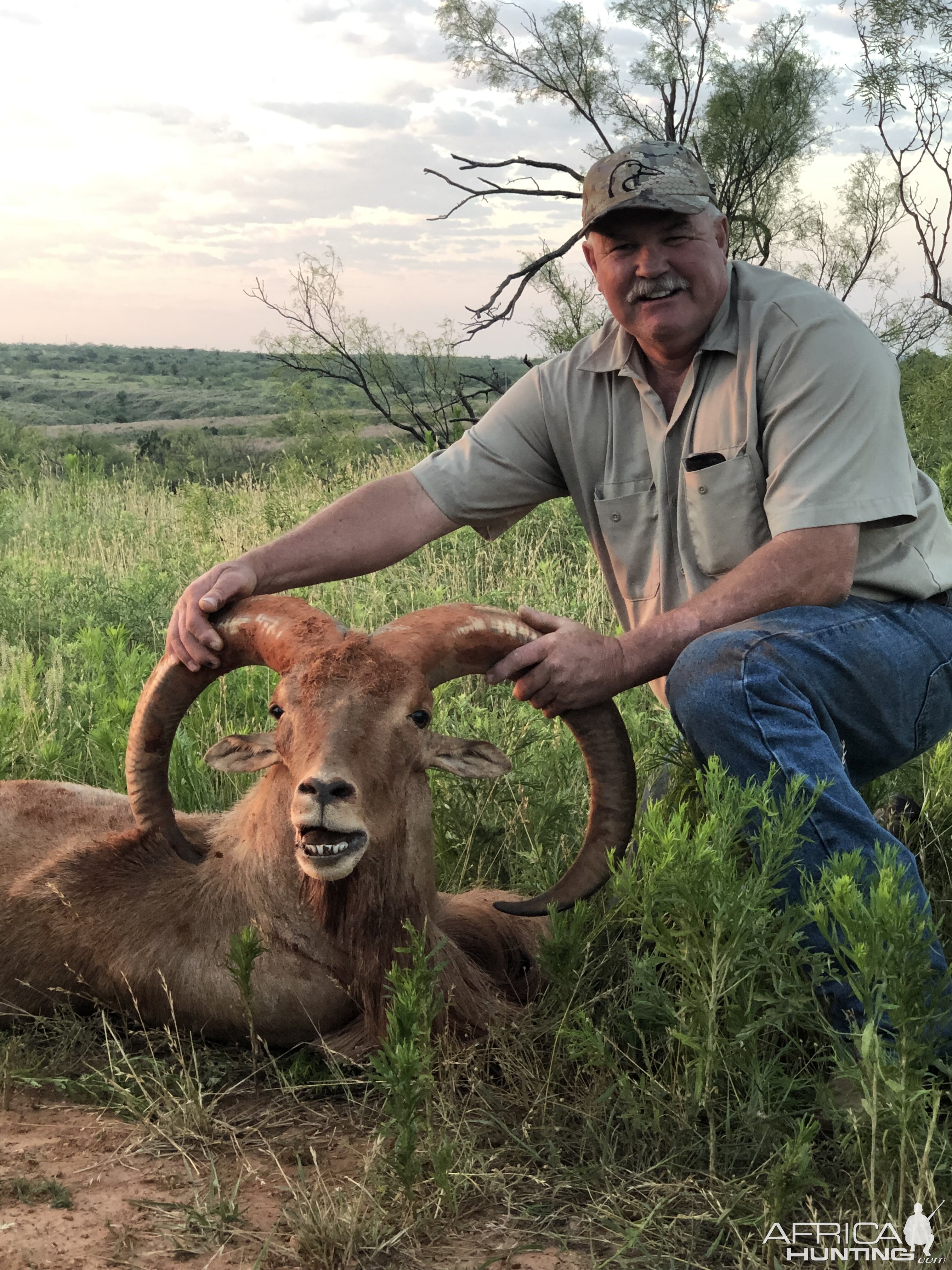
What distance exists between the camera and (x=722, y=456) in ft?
14.7

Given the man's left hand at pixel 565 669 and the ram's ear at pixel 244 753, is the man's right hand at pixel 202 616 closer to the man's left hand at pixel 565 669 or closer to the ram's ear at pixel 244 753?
the ram's ear at pixel 244 753

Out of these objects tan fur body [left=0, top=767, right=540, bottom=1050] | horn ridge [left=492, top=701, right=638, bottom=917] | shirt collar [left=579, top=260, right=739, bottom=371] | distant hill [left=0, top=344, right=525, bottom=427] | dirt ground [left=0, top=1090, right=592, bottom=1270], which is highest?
distant hill [left=0, top=344, right=525, bottom=427]

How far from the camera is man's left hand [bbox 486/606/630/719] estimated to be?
391cm

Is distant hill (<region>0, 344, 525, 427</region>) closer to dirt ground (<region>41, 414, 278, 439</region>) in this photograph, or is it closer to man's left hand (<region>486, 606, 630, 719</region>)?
dirt ground (<region>41, 414, 278, 439</region>)

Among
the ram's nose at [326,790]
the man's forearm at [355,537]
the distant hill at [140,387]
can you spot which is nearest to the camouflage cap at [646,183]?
the man's forearm at [355,537]

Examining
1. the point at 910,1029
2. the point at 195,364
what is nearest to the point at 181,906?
the point at 910,1029

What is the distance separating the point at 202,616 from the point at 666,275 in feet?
7.19

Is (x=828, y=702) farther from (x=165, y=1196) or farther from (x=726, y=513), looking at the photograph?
(x=165, y=1196)

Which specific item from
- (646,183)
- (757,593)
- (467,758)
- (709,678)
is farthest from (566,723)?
(646,183)

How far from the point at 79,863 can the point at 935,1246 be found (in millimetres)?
3095

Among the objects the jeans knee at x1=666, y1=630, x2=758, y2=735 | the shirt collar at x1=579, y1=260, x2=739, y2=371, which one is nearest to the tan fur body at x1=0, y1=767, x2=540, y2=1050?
the jeans knee at x1=666, y1=630, x2=758, y2=735

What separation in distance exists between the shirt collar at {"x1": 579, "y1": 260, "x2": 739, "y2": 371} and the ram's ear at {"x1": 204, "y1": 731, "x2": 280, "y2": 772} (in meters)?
2.10

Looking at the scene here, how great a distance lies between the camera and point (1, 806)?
15.6 feet

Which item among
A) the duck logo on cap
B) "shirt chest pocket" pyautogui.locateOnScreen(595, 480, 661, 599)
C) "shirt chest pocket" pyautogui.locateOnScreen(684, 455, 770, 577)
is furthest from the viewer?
"shirt chest pocket" pyautogui.locateOnScreen(595, 480, 661, 599)
